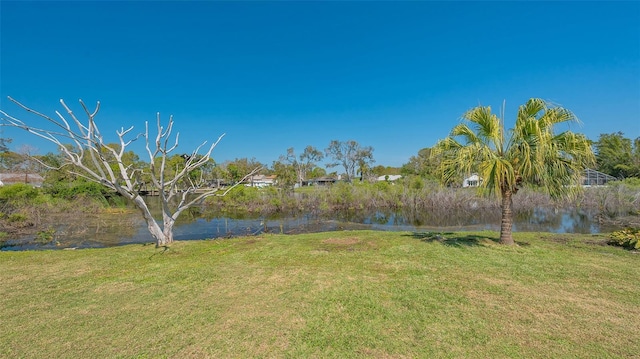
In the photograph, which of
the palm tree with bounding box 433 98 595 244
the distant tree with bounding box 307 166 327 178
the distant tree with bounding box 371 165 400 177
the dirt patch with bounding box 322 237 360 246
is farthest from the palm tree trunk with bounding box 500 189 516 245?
the distant tree with bounding box 371 165 400 177

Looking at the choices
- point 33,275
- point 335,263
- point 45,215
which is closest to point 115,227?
point 45,215

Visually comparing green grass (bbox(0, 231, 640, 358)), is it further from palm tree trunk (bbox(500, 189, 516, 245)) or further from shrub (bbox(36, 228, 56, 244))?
shrub (bbox(36, 228, 56, 244))

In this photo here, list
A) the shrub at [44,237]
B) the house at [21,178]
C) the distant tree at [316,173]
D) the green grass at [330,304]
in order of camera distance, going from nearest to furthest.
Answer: the green grass at [330,304] < the shrub at [44,237] < the house at [21,178] < the distant tree at [316,173]

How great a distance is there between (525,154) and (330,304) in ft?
16.5

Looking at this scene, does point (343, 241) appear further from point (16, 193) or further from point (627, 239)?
point (16, 193)

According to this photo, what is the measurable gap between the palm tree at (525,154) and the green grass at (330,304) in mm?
1463

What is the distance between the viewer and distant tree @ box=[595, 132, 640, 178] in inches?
1350

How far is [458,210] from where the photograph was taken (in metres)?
20.9

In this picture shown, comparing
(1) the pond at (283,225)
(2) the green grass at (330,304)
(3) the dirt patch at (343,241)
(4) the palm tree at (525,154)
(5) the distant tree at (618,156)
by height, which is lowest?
(1) the pond at (283,225)

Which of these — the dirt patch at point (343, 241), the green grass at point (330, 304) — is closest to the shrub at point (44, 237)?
the green grass at point (330, 304)

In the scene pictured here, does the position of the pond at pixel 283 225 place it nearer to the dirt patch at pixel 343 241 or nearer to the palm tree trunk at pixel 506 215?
the dirt patch at pixel 343 241

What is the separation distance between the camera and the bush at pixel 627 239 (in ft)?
21.3

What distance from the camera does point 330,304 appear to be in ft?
12.8

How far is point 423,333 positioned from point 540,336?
116cm
